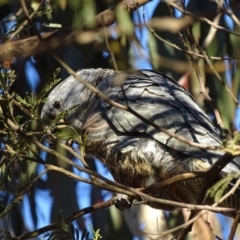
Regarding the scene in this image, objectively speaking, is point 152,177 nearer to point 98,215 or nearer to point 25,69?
point 98,215

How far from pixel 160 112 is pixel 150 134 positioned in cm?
15

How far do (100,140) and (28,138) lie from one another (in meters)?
1.13

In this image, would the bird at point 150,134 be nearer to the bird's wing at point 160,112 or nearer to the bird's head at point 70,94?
the bird's wing at point 160,112

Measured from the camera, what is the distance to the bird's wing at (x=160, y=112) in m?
3.05

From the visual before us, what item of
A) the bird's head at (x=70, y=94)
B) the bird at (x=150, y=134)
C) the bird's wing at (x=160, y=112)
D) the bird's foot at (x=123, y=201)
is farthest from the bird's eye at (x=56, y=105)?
the bird's foot at (x=123, y=201)

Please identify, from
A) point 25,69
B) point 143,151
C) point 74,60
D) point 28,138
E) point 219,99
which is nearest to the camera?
point 28,138

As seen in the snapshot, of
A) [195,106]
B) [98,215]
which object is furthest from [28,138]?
[98,215]

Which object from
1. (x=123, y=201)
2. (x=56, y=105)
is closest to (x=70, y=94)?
(x=56, y=105)

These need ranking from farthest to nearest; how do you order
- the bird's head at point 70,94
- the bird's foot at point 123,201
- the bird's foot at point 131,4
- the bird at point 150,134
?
1. the bird's head at point 70,94
2. the bird's foot at point 131,4
3. the bird's foot at point 123,201
4. the bird at point 150,134

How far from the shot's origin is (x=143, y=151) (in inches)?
124

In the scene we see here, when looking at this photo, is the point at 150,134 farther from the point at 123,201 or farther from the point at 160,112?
the point at 123,201

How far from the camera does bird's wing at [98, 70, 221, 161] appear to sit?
305cm

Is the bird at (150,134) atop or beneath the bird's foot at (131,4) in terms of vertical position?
beneath

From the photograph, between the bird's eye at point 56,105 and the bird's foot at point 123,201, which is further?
the bird's eye at point 56,105
